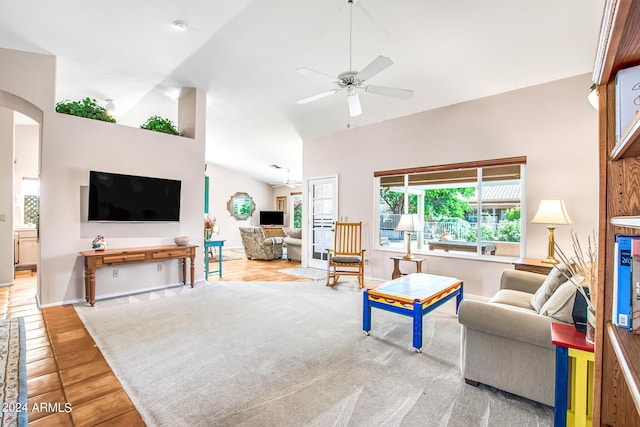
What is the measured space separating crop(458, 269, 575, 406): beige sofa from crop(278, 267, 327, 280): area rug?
3560 millimetres

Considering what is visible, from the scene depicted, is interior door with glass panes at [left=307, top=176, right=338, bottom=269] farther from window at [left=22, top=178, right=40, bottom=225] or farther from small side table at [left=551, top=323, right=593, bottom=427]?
window at [left=22, top=178, right=40, bottom=225]

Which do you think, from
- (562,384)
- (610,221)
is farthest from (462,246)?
(610,221)

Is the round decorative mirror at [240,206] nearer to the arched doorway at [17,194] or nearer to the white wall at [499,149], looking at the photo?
the arched doorway at [17,194]

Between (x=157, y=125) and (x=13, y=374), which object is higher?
(x=157, y=125)

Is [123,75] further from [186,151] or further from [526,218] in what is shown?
[526,218]

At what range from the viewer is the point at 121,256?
4059mm

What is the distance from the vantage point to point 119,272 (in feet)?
14.3

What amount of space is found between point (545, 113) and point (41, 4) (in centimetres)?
555

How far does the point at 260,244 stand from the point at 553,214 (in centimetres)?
601

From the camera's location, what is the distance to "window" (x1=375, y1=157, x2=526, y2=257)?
4074mm

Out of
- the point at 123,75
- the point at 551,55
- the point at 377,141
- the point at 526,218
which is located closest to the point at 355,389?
the point at 526,218

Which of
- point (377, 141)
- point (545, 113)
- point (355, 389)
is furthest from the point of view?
point (377, 141)

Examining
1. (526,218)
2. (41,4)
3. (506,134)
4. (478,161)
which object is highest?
(41,4)

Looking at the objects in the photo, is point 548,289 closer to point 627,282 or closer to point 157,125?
point 627,282
